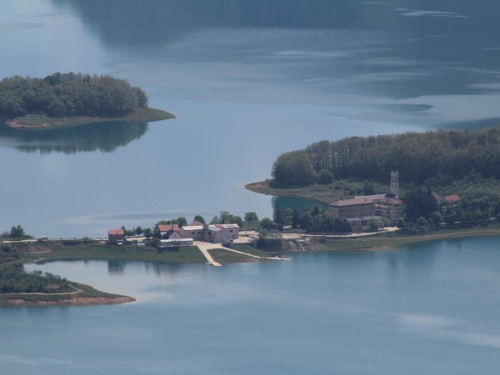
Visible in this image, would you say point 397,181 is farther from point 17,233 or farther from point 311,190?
point 17,233

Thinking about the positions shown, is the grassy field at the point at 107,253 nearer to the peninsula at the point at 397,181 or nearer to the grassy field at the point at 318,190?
the peninsula at the point at 397,181

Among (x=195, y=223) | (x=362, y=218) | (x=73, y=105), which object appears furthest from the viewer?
(x=73, y=105)

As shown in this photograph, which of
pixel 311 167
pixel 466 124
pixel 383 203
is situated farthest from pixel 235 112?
pixel 383 203

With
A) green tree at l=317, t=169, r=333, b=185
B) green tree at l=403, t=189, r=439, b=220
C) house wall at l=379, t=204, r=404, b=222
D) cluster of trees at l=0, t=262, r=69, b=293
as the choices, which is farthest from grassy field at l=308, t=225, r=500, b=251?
cluster of trees at l=0, t=262, r=69, b=293

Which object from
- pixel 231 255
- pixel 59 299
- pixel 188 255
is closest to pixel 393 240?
pixel 231 255

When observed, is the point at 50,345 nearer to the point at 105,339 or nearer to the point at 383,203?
the point at 105,339
